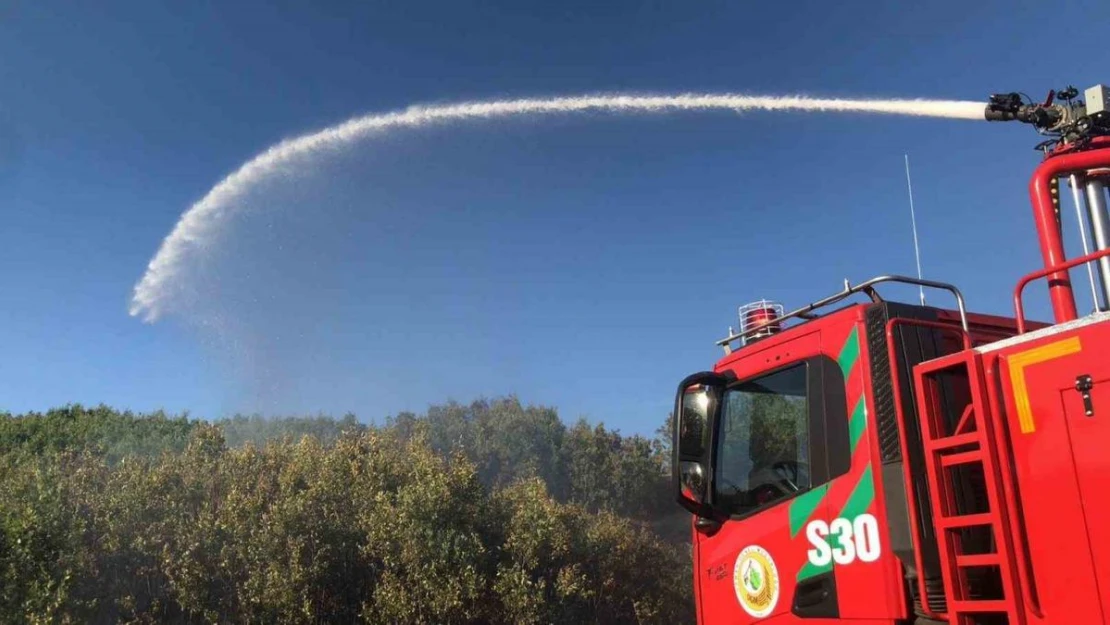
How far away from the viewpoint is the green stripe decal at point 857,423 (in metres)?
Answer: 4.46

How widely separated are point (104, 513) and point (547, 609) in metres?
10.0

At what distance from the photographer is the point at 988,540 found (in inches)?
152

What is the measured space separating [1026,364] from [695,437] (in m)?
2.14

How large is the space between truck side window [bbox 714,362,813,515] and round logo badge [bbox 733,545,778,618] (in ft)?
0.98

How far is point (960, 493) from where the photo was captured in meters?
3.88

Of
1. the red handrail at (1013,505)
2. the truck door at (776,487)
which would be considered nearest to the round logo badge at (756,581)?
the truck door at (776,487)

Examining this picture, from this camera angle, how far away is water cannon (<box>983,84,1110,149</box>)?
501cm

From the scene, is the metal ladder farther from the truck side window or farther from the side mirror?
the side mirror

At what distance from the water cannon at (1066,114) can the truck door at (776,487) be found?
7.58 ft

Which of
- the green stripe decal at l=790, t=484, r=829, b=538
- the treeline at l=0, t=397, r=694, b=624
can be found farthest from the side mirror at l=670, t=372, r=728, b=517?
the treeline at l=0, t=397, r=694, b=624

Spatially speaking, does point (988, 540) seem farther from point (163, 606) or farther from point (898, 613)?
point (163, 606)

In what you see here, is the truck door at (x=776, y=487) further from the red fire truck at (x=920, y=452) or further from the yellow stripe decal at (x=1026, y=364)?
the yellow stripe decal at (x=1026, y=364)

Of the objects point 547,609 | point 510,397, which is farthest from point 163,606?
point 510,397

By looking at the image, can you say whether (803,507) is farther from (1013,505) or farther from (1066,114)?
(1066,114)
